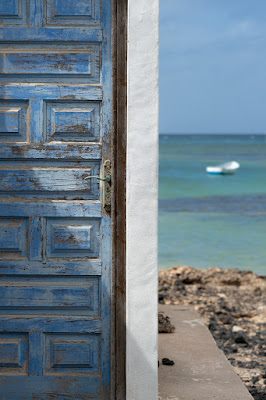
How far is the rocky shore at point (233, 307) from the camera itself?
17.7ft

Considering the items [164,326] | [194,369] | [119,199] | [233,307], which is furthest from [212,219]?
[119,199]

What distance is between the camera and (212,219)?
18422 millimetres

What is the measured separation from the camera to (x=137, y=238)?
3.42 meters

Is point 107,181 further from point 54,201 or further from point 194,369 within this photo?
point 194,369

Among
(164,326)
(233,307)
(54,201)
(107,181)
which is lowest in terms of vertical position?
(233,307)

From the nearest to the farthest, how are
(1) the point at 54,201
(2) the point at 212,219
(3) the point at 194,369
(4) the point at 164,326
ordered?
(1) the point at 54,201, (3) the point at 194,369, (4) the point at 164,326, (2) the point at 212,219

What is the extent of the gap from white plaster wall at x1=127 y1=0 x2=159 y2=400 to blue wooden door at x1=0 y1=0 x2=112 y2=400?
163 millimetres

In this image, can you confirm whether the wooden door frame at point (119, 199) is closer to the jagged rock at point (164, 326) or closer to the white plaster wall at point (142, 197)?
the white plaster wall at point (142, 197)

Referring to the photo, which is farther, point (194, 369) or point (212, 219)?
point (212, 219)

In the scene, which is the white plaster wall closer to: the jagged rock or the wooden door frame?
the wooden door frame

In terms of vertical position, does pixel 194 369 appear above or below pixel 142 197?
below

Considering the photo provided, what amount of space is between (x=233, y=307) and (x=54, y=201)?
4.16m

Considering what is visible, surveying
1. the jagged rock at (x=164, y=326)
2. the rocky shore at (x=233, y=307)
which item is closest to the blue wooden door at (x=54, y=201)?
the jagged rock at (x=164, y=326)

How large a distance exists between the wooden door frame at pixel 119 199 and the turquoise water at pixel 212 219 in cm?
851
